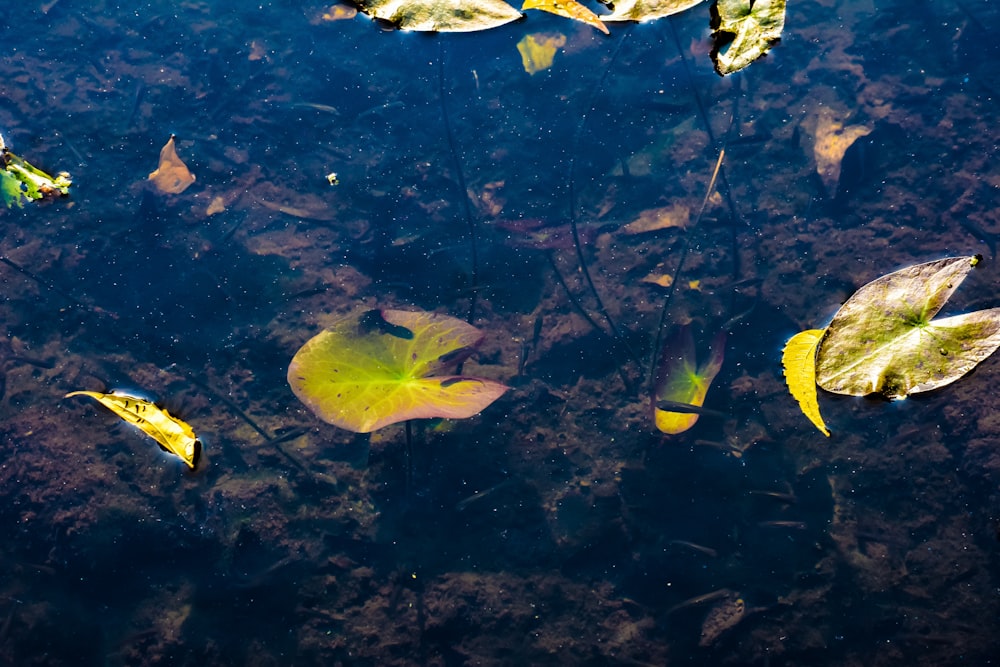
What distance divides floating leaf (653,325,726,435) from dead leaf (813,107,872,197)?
1.12 m

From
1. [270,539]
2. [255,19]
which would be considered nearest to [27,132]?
[255,19]

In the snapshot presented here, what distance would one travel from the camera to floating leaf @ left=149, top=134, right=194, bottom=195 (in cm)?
314

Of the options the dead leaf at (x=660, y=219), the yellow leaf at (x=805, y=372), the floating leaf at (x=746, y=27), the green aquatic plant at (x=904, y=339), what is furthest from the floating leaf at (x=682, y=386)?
the floating leaf at (x=746, y=27)

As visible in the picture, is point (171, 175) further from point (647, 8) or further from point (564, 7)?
point (647, 8)

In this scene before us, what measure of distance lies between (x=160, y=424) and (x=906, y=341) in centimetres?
291

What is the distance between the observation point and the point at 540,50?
11.0ft

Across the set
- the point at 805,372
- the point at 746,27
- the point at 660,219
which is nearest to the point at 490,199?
the point at 660,219

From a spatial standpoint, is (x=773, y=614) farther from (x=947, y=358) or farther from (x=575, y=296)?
(x=575, y=296)

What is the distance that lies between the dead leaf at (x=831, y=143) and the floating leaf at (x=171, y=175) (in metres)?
3.34

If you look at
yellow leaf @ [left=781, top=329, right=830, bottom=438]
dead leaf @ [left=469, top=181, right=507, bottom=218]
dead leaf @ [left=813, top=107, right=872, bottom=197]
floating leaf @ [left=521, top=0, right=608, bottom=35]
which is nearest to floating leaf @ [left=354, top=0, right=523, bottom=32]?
floating leaf @ [left=521, top=0, right=608, bottom=35]

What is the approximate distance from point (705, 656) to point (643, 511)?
623mm

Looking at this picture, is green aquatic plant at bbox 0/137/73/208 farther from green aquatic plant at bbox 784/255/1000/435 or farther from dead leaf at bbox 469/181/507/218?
green aquatic plant at bbox 784/255/1000/435

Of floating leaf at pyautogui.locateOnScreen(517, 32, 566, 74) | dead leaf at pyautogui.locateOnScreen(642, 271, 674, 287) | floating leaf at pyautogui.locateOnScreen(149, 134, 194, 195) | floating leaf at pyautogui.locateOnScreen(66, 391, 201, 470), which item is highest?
floating leaf at pyautogui.locateOnScreen(517, 32, 566, 74)

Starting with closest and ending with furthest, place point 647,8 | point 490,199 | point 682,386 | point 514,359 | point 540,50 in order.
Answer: point 682,386 → point 514,359 → point 647,8 → point 490,199 → point 540,50
